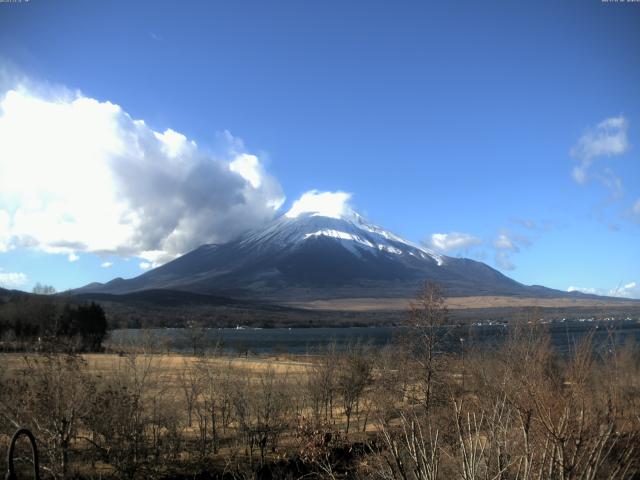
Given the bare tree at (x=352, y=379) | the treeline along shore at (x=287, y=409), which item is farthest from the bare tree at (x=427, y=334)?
the bare tree at (x=352, y=379)

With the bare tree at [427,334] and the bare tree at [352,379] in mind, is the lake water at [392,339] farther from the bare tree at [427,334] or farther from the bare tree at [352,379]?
the bare tree at [352,379]

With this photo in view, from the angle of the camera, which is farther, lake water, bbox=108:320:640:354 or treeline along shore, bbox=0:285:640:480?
lake water, bbox=108:320:640:354

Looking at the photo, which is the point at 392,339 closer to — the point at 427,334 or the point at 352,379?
the point at 352,379

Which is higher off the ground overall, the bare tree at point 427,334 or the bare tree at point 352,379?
the bare tree at point 427,334

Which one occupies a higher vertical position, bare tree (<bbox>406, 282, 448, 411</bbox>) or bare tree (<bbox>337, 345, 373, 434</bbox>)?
bare tree (<bbox>406, 282, 448, 411</bbox>)

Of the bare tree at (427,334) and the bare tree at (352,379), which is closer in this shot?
the bare tree at (427,334)

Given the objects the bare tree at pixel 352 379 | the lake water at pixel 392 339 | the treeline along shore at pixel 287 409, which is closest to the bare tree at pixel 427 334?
the treeline along shore at pixel 287 409

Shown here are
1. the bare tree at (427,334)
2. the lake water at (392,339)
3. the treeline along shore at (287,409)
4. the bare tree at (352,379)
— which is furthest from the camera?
the bare tree at (352,379)

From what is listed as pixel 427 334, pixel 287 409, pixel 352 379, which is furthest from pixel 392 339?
pixel 287 409

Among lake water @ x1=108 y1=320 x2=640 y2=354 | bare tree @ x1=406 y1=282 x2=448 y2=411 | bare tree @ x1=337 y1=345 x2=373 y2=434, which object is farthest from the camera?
bare tree @ x1=337 y1=345 x2=373 y2=434

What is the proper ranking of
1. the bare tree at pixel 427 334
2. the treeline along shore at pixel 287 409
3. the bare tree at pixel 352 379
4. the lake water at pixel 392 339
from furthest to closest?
the bare tree at pixel 352 379
the lake water at pixel 392 339
the bare tree at pixel 427 334
the treeline along shore at pixel 287 409

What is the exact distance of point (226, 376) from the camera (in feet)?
76.4

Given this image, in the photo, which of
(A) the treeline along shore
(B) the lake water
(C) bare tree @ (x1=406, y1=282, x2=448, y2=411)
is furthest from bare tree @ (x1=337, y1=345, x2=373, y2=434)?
(C) bare tree @ (x1=406, y1=282, x2=448, y2=411)

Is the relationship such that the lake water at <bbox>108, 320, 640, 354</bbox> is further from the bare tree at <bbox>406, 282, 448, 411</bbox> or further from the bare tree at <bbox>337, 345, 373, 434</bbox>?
the bare tree at <bbox>337, 345, 373, 434</bbox>
